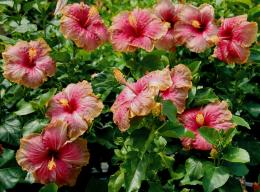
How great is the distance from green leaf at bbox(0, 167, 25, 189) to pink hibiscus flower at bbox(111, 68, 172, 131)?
439 millimetres

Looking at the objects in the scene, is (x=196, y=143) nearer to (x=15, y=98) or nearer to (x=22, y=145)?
(x=22, y=145)

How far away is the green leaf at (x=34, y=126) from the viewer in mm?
1796

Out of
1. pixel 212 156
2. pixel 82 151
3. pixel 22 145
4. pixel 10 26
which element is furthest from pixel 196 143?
pixel 10 26

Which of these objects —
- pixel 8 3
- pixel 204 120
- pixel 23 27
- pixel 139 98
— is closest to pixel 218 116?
pixel 204 120

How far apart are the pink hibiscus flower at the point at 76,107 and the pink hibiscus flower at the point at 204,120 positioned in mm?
285

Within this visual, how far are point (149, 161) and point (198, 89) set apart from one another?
0.37 meters

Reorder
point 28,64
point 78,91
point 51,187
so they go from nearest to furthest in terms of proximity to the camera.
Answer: point 51,187
point 78,91
point 28,64

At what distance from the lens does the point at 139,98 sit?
1.57 meters

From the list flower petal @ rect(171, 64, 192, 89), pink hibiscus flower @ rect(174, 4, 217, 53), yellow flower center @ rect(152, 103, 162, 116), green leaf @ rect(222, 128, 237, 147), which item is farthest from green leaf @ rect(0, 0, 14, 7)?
green leaf @ rect(222, 128, 237, 147)

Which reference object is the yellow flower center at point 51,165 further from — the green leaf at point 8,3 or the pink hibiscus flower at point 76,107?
the green leaf at point 8,3

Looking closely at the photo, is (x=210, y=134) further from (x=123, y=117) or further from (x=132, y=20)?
(x=132, y=20)

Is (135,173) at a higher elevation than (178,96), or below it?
below

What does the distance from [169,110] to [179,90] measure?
0.53 feet

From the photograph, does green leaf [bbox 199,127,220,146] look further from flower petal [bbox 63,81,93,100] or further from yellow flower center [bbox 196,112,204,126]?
flower petal [bbox 63,81,93,100]
